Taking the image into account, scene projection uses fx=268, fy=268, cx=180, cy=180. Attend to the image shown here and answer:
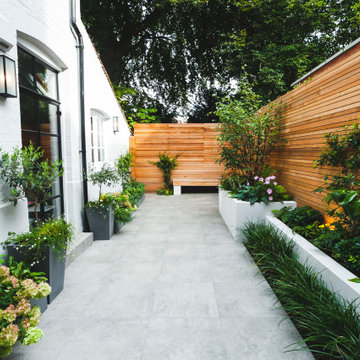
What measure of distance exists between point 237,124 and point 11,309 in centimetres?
437

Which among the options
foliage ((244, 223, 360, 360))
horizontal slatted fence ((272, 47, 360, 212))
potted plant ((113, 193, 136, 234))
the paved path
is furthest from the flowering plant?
potted plant ((113, 193, 136, 234))

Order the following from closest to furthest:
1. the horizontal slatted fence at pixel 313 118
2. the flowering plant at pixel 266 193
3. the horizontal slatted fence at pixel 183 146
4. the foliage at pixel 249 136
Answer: the horizontal slatted fence at pixel 313 118 < the flowering plant at pixel 266 193 < the foliage at pixel 249 136 < the horizontal slatted fence at pixel 183 146

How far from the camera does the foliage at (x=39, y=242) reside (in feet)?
7.64

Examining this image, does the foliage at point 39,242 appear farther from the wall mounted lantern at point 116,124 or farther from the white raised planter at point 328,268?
the wall mounted lantern at point 116,124

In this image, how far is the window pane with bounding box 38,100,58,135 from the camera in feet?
11.0

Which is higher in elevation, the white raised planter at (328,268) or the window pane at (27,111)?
the window pane at (27,111)

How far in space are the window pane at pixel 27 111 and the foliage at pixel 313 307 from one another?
3082 mm

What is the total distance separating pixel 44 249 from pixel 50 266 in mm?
181

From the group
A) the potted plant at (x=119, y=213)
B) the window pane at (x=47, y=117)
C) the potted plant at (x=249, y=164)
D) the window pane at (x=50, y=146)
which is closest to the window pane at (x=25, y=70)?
the window pane at (x=47, y=117)

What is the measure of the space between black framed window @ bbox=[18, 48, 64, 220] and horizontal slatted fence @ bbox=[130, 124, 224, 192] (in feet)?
16.4

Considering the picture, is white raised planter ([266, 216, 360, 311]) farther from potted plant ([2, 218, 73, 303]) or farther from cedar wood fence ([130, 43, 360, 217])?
potted plant ([2, 218, 73, 303])

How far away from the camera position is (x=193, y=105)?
13.3 m

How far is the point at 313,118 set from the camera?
11.7 ft

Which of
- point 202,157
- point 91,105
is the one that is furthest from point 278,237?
point 202,157
